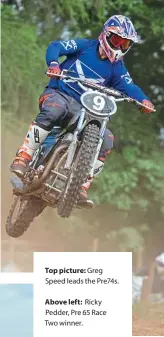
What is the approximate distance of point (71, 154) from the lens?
4023mm

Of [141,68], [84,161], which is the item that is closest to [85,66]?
[84,161]

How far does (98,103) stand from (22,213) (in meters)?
0.90

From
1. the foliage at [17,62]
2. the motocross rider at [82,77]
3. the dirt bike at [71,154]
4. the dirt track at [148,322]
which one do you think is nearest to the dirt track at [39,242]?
the dirt track at [148,322]

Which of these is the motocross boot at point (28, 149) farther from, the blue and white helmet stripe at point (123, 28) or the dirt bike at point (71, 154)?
the blue and white helmet stripe at point (123, 28)

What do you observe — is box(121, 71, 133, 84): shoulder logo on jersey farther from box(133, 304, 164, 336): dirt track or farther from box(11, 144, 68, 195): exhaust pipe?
box(133, 304, 164, 336): dirt track

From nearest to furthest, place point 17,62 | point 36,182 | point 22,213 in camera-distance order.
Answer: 1. point 36,182
2. point 22,213
3. point 17,62

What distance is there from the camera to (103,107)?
402 centimetres

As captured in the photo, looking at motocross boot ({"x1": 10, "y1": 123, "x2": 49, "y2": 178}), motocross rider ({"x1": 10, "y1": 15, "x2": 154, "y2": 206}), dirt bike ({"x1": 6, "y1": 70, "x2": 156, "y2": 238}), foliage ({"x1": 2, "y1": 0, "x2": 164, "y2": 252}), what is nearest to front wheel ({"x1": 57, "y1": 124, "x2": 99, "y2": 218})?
dirt bike ({"x1": 6, "y1": 70, "x2": 156, "y2": 238})

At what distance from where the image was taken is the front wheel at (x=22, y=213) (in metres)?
4.53

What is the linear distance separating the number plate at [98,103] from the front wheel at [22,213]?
67 cm

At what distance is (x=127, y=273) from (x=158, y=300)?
66 centimetres

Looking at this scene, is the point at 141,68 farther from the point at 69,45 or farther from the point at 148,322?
the point at 148,322
